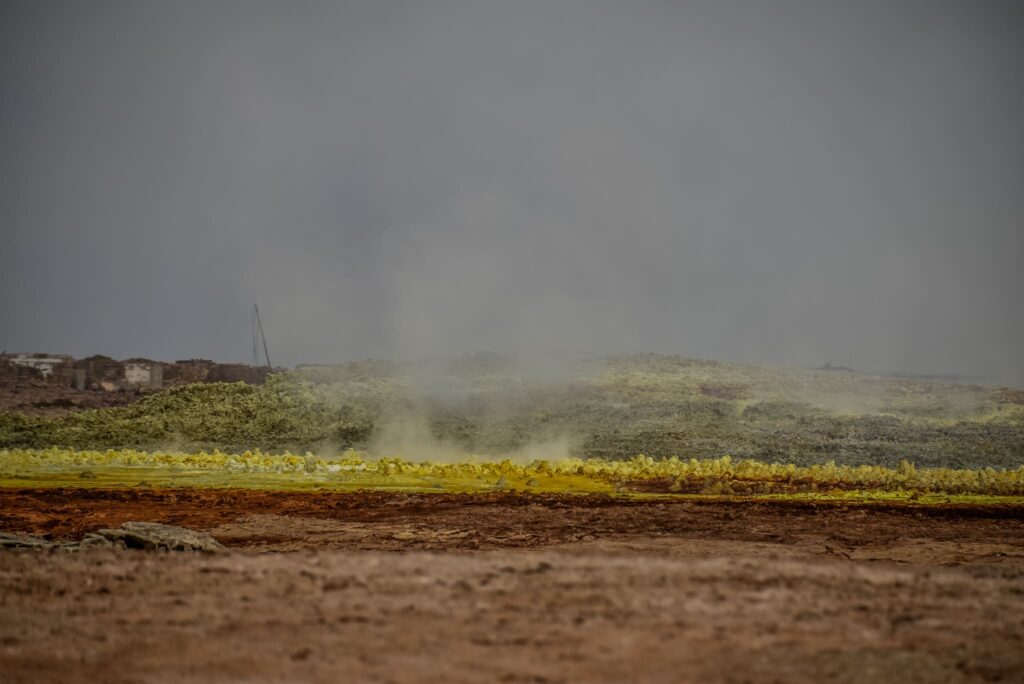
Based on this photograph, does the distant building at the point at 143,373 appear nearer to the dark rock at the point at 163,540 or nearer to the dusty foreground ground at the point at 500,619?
the dark rock at the point at 163,540

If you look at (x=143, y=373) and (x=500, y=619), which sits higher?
(x=143, y=373)

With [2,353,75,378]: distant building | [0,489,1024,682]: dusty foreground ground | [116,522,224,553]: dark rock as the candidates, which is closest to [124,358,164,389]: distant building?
[2,353,75,378]: distant building

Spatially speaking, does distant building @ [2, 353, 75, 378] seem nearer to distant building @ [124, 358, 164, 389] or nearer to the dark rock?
distant building @ [124, 358, 164, 389]

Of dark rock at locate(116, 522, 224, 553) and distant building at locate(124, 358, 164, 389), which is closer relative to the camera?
dark rock at locate(116, 522, 224, 553)

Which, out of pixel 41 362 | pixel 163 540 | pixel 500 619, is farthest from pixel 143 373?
pixel 500 619

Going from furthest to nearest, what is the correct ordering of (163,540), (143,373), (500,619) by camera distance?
(143,373) < (163,540) < (500,619)

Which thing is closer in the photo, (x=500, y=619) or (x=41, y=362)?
(x=500, y=619)

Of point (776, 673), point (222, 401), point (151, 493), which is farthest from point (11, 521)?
point (222, 401)

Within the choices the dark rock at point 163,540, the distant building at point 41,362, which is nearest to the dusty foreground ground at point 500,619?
the dark rock at point 163,540

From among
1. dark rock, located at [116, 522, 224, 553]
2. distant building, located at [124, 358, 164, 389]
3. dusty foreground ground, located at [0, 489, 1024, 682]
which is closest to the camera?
dusty foreground ground, located at [0, 489, 1024, 682]

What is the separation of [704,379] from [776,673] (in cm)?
4251

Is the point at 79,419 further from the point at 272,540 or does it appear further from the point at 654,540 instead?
the point at 654,540

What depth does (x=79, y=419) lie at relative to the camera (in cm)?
3728

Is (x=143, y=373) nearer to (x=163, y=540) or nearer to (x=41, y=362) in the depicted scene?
(x=41, y=362)
